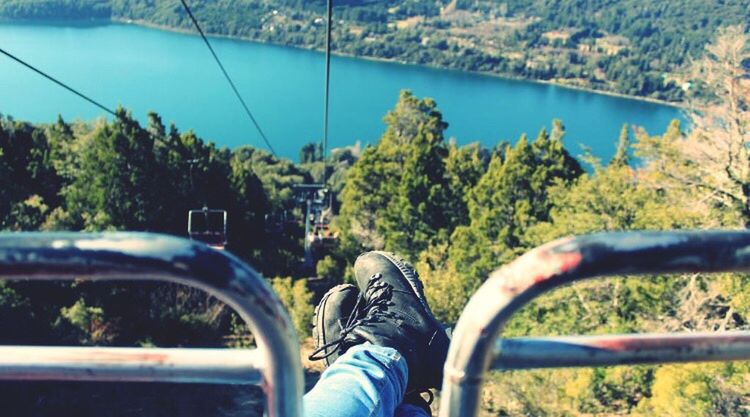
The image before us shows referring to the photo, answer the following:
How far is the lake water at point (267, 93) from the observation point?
150 feet

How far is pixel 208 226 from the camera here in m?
13.5

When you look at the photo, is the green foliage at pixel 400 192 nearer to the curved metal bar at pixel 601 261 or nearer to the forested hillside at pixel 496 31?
the curved metal bar at pixel 601 261

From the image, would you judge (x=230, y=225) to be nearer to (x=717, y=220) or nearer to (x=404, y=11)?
(x=717, y=220)

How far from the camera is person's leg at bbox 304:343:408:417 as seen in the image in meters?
1.22

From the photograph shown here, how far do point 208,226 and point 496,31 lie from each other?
7837cm

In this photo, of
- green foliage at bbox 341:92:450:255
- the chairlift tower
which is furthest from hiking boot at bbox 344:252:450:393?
green foliage at bbox 341:92:450:255

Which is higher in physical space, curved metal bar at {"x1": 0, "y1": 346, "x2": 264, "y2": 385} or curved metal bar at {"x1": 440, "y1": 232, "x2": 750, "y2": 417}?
curved metal bar at {"x1": 440, "y1": 232, "x2": 750, "y2": 417}

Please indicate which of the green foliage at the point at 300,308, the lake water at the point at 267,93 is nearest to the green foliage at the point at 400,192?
the green foliage at the point at 300,308

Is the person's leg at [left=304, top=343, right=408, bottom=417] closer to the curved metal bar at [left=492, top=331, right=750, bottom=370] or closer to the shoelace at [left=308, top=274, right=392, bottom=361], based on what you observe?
the shoelace at [left=308, top=274, right=392, bottom=361]

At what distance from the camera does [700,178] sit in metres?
8.70

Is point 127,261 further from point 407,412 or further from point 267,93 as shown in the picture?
point 267,93

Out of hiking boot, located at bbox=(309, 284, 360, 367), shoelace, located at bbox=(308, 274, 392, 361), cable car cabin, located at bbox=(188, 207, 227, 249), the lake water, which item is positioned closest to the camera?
shoelace, located at bbox=(308, 274, 392, 361)

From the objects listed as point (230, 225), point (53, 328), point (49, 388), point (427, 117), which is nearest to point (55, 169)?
point (230, 225)

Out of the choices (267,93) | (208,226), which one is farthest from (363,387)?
(267,93)
